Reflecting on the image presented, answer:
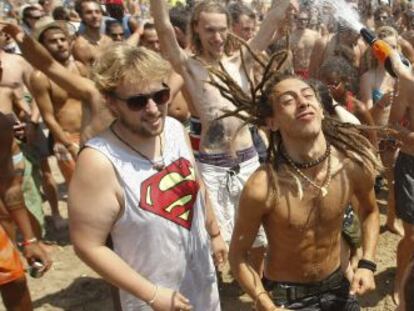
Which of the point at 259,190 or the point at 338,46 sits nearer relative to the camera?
the point at 259,190

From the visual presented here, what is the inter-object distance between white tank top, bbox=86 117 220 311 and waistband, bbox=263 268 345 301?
37 cm

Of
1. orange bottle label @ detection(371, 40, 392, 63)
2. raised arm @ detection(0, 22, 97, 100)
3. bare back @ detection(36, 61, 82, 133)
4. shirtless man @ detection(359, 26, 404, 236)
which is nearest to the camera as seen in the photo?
orange bottle label @ detection(371, 40, 392, 63)

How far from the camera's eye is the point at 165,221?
86.6 inches

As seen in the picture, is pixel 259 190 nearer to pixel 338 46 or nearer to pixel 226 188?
pixel 226 188

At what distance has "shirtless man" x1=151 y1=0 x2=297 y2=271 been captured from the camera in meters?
3.60

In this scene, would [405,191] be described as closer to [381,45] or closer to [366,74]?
[381,45]

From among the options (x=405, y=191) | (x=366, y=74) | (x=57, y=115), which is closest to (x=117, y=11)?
(x=57, y=115)

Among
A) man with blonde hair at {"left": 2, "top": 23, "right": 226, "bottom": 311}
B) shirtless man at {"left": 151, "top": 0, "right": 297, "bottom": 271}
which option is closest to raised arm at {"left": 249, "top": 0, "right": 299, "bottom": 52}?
shirtless man at {"left": 151, "top": 0, "right": 297, "bottom": 271}

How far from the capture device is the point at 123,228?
215 centimetres

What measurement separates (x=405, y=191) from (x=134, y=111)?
2.32 meters

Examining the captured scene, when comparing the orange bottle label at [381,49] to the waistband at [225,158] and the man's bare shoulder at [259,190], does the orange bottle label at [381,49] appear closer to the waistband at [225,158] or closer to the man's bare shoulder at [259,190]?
the man's bare shoulder at [259,190]

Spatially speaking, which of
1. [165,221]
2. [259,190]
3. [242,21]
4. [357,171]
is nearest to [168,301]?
[165,221]

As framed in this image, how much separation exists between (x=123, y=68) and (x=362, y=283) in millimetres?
1438

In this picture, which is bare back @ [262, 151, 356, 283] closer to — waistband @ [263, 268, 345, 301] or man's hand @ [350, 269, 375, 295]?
waistband @ [263, 268, 345, 301]
